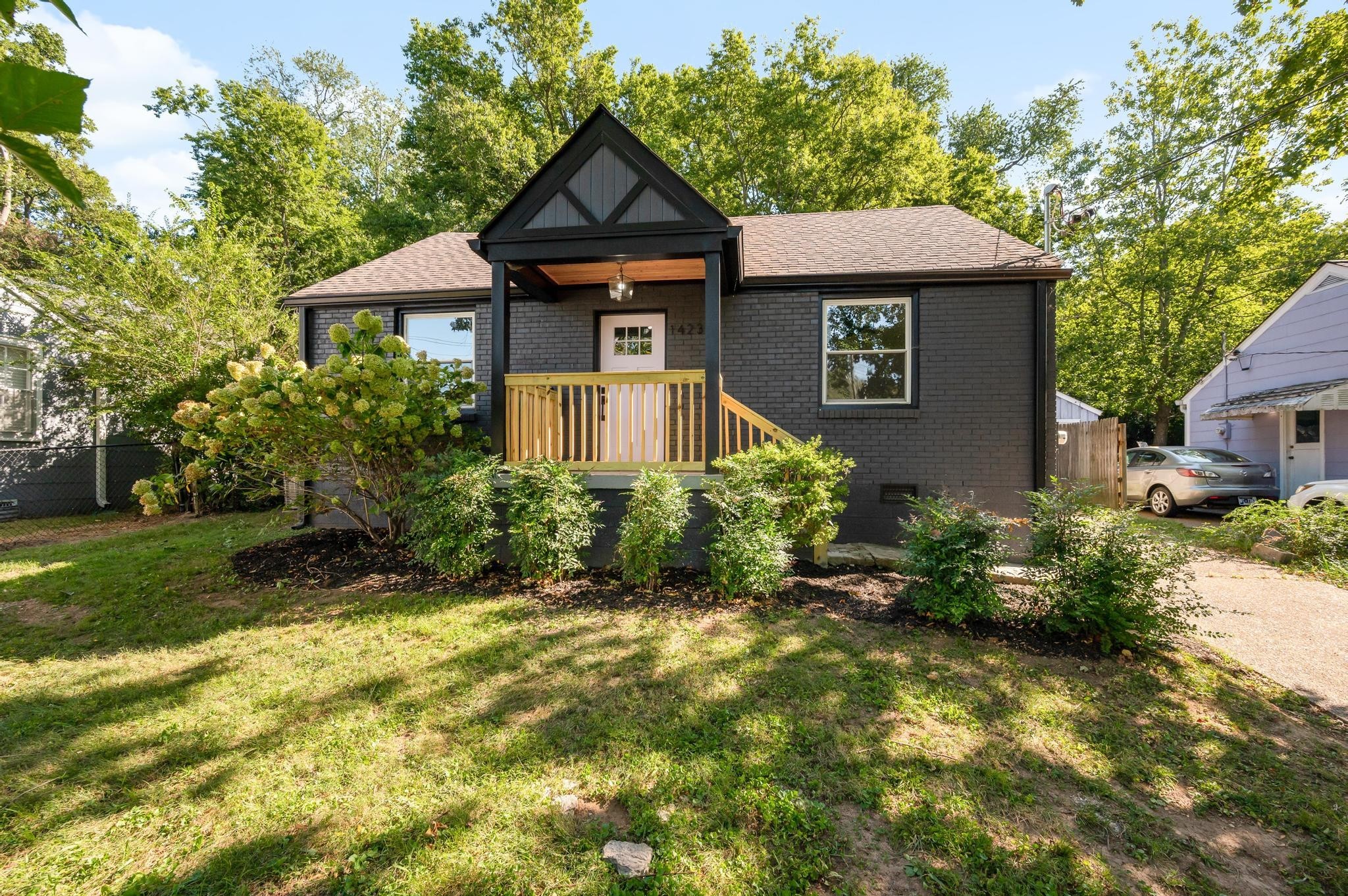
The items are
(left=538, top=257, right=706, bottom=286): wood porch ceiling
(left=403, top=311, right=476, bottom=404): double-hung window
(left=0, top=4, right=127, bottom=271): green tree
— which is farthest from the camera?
(left=0, top=4, right=127, bottom=271): green tree

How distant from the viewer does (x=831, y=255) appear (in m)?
8.09

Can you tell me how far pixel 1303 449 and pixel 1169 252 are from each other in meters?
8.13

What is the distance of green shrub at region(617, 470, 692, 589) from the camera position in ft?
17.5

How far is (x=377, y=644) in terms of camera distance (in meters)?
4.47

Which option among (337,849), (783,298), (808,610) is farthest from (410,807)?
(783,298)

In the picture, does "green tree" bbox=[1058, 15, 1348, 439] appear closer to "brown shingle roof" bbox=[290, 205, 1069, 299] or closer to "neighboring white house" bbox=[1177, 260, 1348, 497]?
"neighboring white house" bbox=[1177, 260, 1348, 497]

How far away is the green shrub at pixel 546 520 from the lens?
18.4 feet

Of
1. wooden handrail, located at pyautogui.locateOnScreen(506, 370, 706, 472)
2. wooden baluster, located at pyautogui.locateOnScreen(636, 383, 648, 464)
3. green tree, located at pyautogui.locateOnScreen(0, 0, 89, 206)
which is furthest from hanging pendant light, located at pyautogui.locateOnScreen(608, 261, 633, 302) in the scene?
green tree, located at pyautogui.locateOnScreen(0, 0, 89, 206)

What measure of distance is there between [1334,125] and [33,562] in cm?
1465

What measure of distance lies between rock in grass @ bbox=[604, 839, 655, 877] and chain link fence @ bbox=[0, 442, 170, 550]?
1083 cm

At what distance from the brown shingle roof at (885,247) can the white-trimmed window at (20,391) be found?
1284cm

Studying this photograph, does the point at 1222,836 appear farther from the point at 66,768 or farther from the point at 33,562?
the point at 33,562

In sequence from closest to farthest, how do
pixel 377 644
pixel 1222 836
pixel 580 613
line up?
1. pixel 1222 836
2. pixel 377 644
3. pixel 580 613

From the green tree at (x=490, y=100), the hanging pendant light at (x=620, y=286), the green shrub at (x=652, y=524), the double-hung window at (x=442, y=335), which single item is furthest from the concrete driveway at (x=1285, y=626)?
the green tree at (x=490, y=100)
